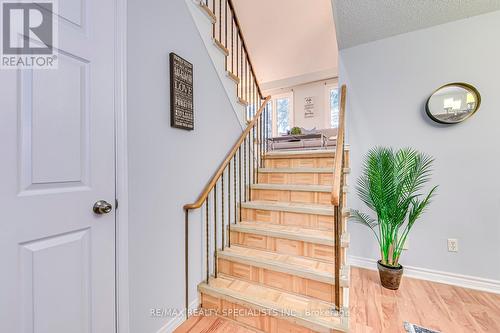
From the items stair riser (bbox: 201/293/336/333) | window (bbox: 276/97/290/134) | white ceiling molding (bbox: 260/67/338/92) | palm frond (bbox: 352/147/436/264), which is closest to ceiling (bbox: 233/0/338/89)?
white ceiling molding (bbox: 260/67/338/92)

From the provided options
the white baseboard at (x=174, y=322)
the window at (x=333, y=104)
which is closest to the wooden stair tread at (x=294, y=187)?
the white baseboard at (x=174, y=322)

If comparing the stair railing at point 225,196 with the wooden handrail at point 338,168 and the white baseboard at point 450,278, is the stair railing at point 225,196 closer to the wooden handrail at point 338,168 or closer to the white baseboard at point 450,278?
the wooden handrail at point 338,168

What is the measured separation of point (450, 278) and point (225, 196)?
7.52ft

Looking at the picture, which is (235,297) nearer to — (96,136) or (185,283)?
(185,283)

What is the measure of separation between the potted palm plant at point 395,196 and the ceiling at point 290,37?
9.87ft

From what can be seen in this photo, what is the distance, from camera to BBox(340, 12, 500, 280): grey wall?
2010 millimetres

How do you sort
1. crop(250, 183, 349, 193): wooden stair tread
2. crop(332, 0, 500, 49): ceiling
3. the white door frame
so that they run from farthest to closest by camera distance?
1. crop(250, 183, 349, 193): wooden stair tread
2. crop(332, 0, 500, 49): ceiling
3. the white door frame

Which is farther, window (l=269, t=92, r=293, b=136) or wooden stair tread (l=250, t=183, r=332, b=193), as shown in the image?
window (l=269, t=92, r=293, b=136)

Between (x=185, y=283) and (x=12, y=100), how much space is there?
146 centimetres

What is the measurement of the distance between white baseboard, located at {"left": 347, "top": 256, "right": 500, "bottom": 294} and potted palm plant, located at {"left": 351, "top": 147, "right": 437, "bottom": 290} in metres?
0.33

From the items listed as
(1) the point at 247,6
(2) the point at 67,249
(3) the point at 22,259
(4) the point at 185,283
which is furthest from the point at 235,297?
(1) the point at 247,6

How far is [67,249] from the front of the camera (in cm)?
98

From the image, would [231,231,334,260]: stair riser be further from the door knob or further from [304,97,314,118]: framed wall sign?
[304,97,314,118]: framed wall sign

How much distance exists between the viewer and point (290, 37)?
14.9ft
